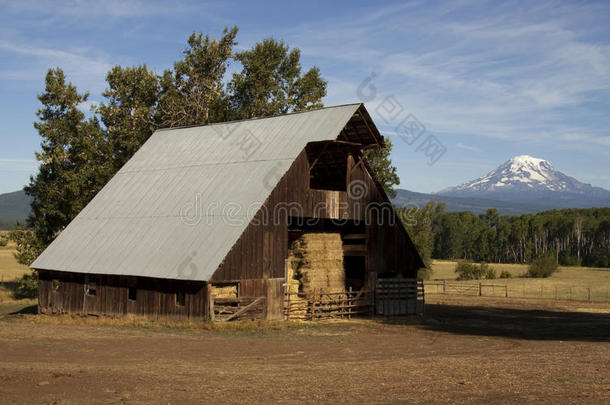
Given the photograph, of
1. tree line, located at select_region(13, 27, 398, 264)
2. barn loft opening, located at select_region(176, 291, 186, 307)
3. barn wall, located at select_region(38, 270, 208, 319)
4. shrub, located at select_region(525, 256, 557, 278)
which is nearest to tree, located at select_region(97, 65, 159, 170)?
tree line, located at select_region(13, 27, 398, 264)

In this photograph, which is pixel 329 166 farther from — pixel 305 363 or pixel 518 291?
pixel 518 291

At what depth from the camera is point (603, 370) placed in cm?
1664

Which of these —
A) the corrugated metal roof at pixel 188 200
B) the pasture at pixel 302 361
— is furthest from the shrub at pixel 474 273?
the corrugated metal roof at pixel 188 200

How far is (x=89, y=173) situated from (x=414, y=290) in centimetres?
2367

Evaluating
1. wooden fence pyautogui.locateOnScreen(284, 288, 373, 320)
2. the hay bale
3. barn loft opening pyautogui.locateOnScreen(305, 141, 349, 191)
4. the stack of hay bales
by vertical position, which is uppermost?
barn loft opening pyautogui.locateOnScreen(305, 141, 349, 191)

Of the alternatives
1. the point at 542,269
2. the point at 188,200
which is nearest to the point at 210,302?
Answer: the point at 188,200

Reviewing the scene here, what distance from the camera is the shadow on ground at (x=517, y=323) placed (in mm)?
27145

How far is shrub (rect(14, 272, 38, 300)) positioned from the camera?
4328 centimetres

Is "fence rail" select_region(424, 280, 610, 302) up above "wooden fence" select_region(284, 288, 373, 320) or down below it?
below

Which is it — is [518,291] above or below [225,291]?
below

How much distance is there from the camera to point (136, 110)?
A: 50.8m

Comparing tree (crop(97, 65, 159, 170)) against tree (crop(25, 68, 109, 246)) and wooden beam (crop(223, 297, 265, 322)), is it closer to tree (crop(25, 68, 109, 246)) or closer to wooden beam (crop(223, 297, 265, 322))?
tree (crop(25, 68, 109, 246))

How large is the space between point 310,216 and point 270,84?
91.4ft

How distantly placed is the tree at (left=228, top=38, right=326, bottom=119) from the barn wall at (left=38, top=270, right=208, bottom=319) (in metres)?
25.6
